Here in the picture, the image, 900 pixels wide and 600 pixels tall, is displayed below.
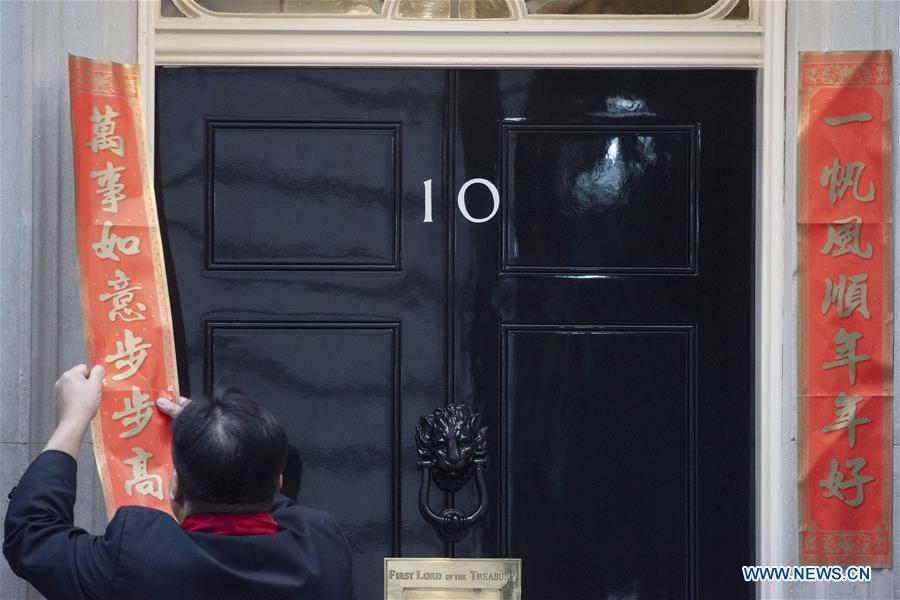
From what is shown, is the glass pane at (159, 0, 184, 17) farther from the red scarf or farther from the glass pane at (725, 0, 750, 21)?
the red scarf

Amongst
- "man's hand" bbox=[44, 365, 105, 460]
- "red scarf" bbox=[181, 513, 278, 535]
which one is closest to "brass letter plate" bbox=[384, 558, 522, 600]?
"man's hand" bbox=[44, 365, 105, 460]

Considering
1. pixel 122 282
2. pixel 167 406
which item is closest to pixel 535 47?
pixel 122 282

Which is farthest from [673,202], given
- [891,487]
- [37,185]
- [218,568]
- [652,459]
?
[218,568]

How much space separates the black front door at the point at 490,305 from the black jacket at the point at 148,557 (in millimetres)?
1740

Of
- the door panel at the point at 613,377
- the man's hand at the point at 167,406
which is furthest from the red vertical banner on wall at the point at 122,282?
the door panel at the point at 613,377

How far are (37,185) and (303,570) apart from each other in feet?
6.37

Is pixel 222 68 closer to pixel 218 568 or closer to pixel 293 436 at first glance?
pixel 293 436

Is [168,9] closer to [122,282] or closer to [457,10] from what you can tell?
[457,10]

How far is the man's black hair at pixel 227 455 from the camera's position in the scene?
2516 mm

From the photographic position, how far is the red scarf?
99.2 inches

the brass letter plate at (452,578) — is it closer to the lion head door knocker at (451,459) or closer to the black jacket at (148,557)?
the lion head door knocker at (451,459)

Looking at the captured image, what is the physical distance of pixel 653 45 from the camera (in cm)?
439

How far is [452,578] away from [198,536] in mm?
1961

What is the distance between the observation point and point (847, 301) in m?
4.07
